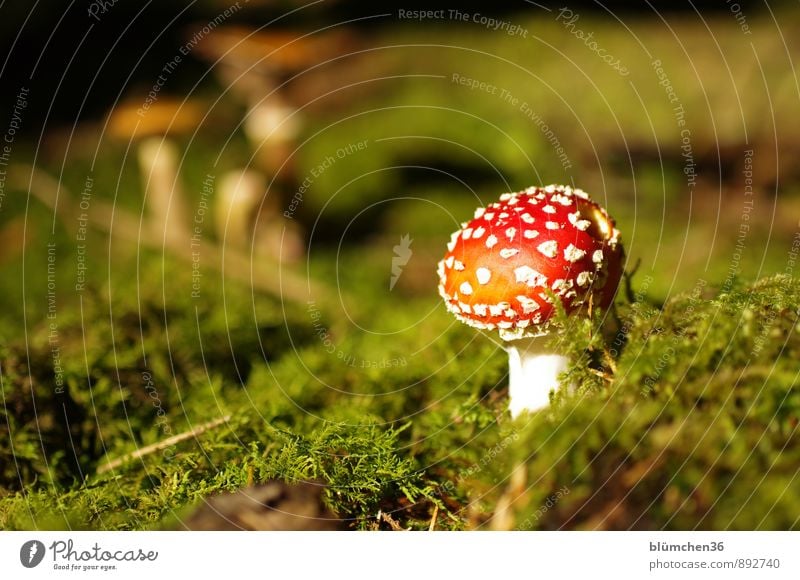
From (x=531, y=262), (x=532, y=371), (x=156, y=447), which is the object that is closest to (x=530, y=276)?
(x=531, y=262)

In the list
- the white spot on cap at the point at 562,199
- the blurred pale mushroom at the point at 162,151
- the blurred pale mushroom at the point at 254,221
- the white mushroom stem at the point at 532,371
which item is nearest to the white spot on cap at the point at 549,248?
the white spot on cap at the point at 562,199

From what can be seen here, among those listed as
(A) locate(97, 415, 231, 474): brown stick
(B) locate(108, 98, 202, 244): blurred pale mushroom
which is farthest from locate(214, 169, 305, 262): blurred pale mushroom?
(A) locate(97, 415, 231, 474): brown stick

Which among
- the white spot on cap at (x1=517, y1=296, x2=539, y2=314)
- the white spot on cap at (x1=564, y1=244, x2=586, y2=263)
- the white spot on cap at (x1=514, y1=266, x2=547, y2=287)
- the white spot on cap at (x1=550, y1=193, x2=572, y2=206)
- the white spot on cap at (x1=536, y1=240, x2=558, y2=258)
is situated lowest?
the white spot on cap at (x1=517, y1=296, x2=539, y2=314)

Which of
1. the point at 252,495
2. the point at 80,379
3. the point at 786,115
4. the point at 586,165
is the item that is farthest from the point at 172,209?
the point at 786,115

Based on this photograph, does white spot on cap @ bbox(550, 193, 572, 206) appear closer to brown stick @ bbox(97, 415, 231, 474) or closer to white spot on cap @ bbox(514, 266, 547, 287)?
Answer: white spot on cap @ bbox(514, 266, 547, 287)

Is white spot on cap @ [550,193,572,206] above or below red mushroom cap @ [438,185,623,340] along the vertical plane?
above

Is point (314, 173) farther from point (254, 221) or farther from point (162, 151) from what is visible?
point (162, 151)
